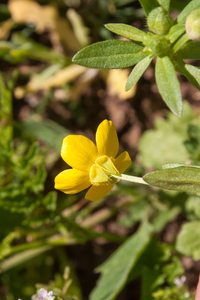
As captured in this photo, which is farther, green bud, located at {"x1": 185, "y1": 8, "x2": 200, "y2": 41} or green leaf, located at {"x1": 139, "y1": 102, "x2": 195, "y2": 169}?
green leaf, located at {"x1": 139, "y1": 102, "x2": 195, "y2": 169}

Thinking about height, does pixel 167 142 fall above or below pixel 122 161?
below

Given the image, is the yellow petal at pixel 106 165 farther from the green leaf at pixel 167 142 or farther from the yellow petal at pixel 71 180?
the green leaf at pixel 167 142

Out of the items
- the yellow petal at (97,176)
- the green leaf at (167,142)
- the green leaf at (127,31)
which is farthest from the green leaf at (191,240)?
the green leaf at (127,31)

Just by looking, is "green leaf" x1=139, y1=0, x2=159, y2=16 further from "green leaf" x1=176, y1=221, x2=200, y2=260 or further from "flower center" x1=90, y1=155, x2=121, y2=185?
"green leaf" x1=176, y1=221, x2=200, y2=260

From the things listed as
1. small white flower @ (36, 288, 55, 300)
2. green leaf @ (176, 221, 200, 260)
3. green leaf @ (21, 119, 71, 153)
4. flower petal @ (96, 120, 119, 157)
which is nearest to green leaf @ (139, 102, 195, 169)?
green leaf @ (176, 221, 200, 260)

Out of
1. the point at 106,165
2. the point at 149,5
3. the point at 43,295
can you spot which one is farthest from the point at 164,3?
the point at 43,295

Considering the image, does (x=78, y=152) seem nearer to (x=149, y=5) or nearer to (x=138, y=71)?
(x=138, y=71)
